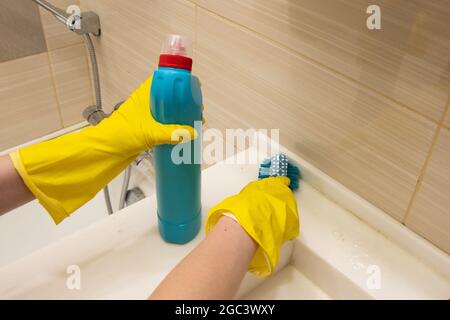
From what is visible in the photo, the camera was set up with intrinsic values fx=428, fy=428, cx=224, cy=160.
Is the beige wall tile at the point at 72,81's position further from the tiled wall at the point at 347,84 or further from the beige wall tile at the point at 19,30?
the tiled wall at the point at 347,84

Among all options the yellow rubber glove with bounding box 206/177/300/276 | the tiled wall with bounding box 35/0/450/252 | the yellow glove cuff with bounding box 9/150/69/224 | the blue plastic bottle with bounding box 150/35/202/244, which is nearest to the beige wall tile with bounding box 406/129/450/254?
the tiled wall with bounding box 35/0/450/252

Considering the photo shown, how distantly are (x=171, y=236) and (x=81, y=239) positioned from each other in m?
0.13

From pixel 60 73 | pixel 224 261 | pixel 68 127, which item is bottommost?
pixel 68 127

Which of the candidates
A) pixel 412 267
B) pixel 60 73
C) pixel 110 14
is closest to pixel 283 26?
pixel 412 267

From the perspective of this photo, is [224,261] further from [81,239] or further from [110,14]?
[110,14]

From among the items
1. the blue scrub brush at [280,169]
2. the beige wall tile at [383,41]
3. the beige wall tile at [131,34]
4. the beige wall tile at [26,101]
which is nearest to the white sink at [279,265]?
the blue scrub brush at [280,169]

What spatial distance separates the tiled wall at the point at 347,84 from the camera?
50 centimetres

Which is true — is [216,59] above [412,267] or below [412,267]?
above

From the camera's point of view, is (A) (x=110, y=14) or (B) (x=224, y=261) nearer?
(B) (x=224, y=261)

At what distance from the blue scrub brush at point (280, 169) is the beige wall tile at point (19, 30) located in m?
0.75

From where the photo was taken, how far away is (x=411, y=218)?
0.60 metres

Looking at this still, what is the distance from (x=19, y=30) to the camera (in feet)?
3.52
